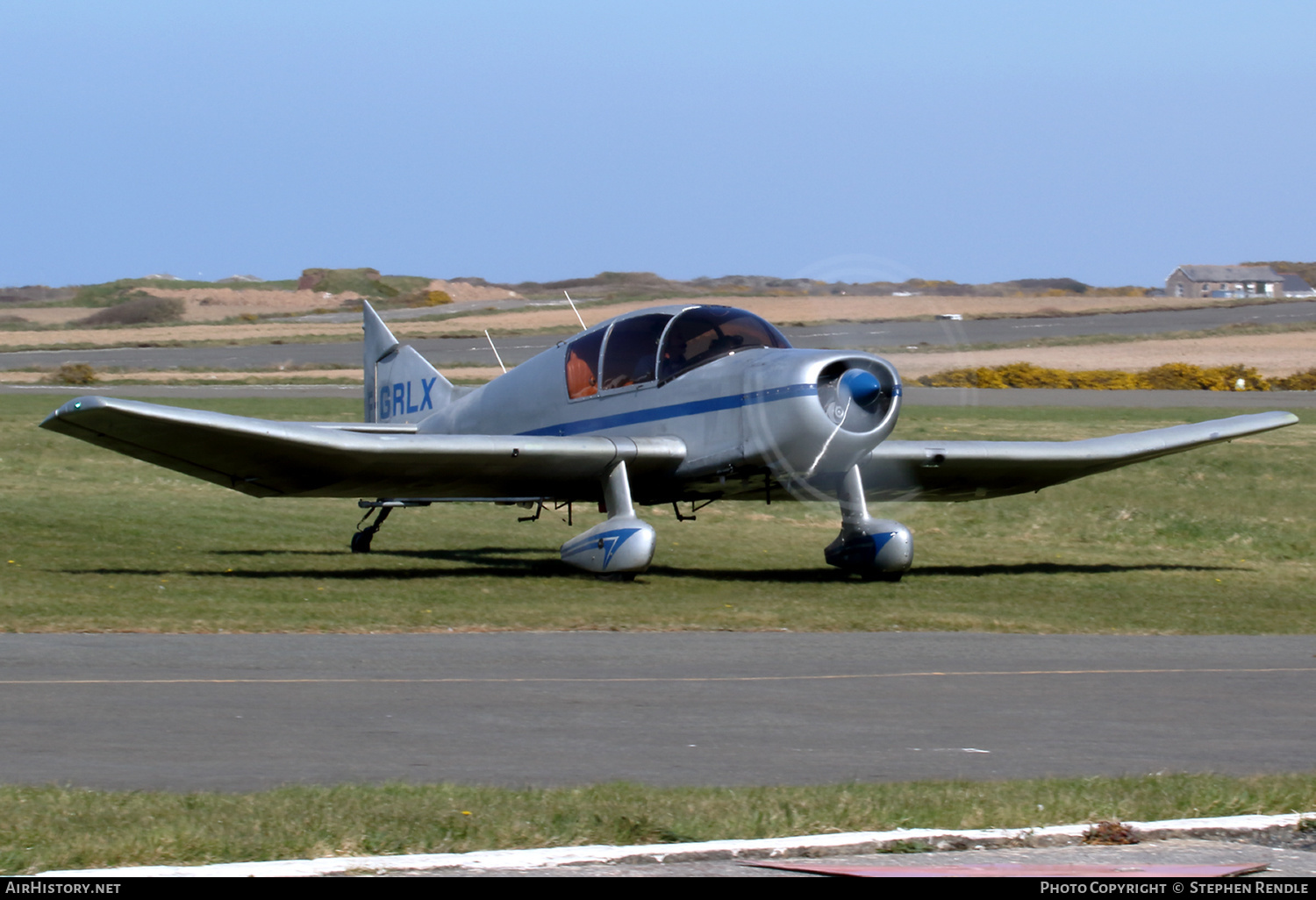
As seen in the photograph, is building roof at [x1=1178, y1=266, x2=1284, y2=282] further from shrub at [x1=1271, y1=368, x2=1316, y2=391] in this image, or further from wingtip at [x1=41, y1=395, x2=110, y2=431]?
wingtip at [x1=41, y1=395, x2=110, y2=431]

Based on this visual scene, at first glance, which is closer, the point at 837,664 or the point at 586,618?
the point at 837,664

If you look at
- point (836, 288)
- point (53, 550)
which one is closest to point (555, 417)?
point (836, 288)

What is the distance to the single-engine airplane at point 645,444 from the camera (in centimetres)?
1593

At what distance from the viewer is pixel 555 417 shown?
18.5 meters

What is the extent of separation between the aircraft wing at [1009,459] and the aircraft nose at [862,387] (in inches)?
93.7

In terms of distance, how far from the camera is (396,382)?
74.2ft

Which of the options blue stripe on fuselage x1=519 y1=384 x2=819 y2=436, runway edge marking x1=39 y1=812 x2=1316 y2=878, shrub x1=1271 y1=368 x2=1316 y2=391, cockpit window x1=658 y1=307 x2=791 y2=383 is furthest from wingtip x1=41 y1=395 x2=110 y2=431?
shrub x1=1271 y1=368 x2=1316 y2=391

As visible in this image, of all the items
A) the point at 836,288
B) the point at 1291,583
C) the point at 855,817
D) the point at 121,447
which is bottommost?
the point at 1291,583

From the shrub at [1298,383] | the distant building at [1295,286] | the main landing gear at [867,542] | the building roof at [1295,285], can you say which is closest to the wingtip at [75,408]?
the main landing gear at [867,542]

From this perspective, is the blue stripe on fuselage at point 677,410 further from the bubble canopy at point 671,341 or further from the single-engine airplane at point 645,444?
the bubble canopy at point 671,341

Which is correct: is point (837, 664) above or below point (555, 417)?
below

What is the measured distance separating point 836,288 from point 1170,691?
863 centimetres
